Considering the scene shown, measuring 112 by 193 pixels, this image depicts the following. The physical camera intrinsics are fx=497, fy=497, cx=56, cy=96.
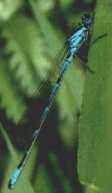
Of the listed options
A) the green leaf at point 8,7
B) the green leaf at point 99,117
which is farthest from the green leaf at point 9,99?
the green leaf at point 99,117

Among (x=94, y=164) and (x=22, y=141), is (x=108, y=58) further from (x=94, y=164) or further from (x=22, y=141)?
(x=22, y=141)

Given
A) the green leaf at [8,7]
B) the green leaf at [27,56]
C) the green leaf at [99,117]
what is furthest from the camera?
the green leaf at [8,7]

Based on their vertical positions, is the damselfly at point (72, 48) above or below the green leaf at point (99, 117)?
below

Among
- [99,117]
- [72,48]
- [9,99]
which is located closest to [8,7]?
[9,99]

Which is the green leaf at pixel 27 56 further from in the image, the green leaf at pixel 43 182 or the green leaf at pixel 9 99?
the green leaf at pixel 43 182

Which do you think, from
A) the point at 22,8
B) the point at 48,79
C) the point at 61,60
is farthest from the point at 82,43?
the point at 22,8

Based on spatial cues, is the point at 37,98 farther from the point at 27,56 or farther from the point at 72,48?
the point at 72,48

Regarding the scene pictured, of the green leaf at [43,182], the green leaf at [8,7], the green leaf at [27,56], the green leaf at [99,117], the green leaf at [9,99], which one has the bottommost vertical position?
the green leaf at [43,182]

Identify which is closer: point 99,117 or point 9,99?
point 99,117

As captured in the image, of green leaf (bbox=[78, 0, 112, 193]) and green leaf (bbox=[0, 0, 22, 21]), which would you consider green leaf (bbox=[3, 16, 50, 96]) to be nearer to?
green leaf (bbox=[0, 0, 22, 21])
